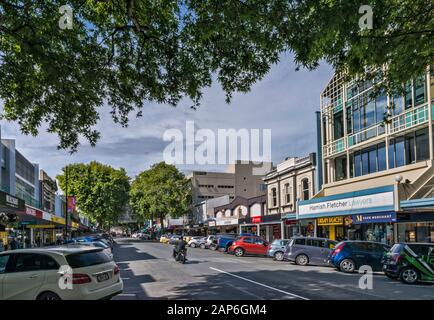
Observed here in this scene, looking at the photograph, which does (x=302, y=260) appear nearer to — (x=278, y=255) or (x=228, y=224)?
(x=278, y=255)

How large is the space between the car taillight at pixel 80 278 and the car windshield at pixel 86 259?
20cm

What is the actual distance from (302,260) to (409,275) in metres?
8.59

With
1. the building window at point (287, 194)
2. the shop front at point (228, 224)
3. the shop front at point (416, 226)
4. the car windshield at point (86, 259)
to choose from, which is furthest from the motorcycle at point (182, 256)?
the shop front at point (228, 224)

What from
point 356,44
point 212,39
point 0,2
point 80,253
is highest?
point 0,2

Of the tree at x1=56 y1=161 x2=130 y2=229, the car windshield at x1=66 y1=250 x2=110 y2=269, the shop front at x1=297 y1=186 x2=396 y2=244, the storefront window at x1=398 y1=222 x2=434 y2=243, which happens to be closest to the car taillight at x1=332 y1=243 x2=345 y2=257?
the shop front at x1=297 y1=186 x2=396 y2=244

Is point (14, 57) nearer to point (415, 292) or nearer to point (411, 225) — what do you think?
point (415, 292)

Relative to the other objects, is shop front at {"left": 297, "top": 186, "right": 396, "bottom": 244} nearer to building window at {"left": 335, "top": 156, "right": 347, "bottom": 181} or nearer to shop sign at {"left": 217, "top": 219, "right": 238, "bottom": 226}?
building window at {"left": 335, "top": 156, "right": 347, "bottom": 181}

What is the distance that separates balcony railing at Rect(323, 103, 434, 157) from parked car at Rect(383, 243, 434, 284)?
30.4 ft

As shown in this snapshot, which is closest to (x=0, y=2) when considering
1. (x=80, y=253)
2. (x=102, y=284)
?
(x=80, y=253)

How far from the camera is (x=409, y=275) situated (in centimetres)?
1523

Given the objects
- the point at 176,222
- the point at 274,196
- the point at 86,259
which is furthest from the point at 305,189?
the point at 176,222

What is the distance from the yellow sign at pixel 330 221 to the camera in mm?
29441

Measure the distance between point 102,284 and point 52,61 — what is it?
18.1ft
